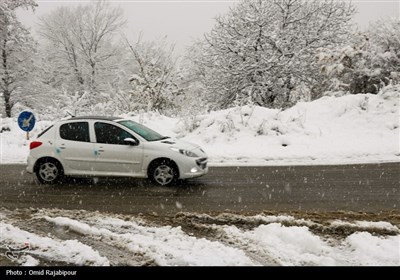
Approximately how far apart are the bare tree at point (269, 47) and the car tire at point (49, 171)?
12098mm

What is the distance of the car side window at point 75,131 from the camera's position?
925 centimetres

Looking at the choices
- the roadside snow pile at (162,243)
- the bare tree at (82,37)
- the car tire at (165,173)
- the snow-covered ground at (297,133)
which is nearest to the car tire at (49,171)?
the car tire at (165,173)

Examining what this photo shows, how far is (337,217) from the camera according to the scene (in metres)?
6.32

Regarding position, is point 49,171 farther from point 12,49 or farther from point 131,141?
point 12,49

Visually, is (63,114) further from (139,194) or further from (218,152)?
(139,194)

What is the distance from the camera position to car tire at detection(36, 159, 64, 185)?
367 inches

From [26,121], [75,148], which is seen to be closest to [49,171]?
[75,148]

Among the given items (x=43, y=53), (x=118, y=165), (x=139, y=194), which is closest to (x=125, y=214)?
(x=139, y=194)

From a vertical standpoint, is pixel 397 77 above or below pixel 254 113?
above

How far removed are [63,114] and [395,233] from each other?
58.3ft

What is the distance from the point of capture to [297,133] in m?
14.7

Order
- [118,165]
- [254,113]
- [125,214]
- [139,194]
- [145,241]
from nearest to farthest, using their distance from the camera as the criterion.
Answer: [145,241], [125,214], [139,194], [118,165], [254,113]

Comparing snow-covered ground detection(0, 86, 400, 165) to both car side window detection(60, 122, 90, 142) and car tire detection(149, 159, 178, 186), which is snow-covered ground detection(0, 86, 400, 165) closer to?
car tire detection(149, 159, 178, 186)

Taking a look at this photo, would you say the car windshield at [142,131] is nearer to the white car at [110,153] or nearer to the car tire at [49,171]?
the white car at [110,153]
